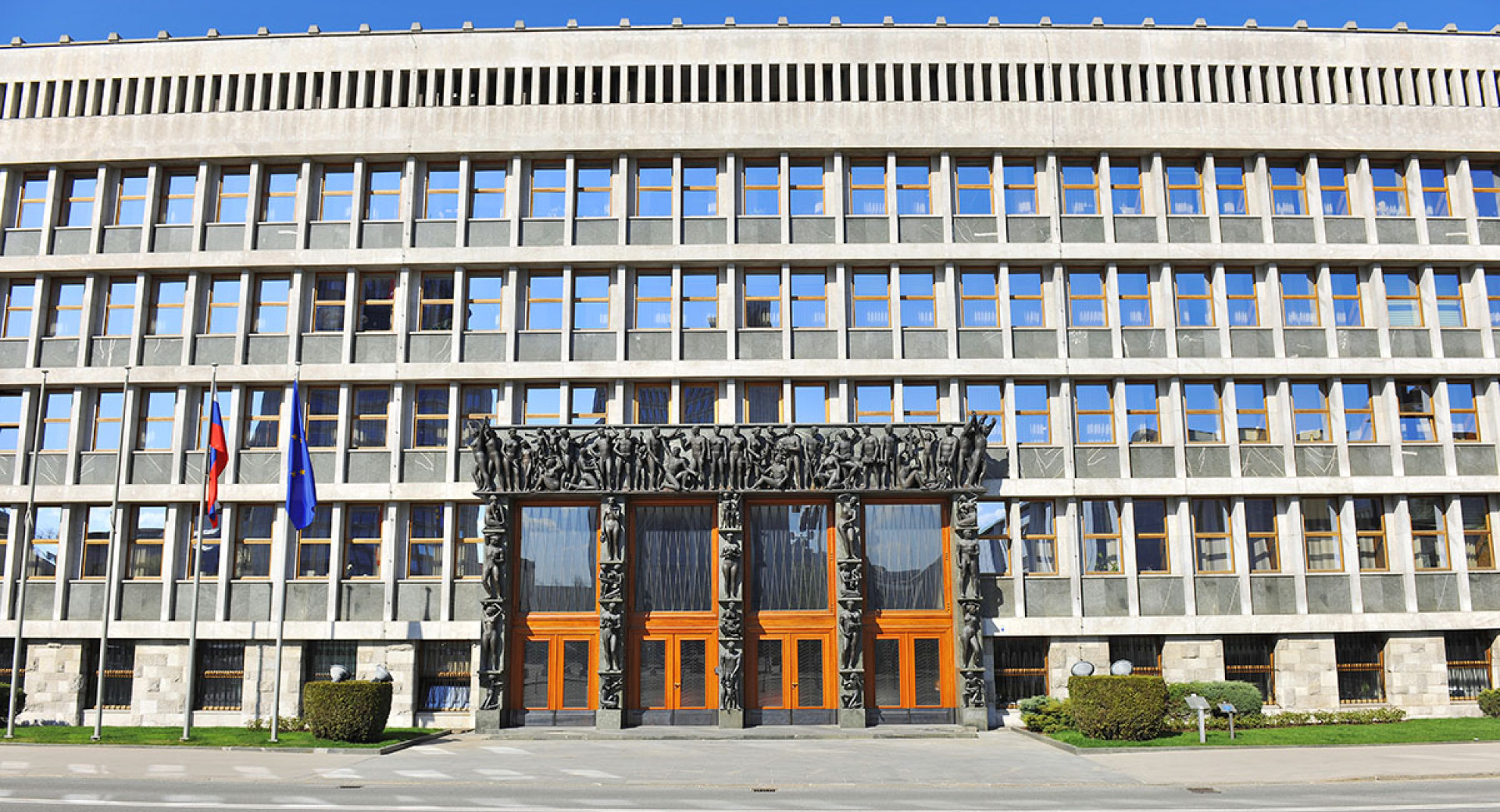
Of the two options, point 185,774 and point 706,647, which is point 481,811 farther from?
point 706,647

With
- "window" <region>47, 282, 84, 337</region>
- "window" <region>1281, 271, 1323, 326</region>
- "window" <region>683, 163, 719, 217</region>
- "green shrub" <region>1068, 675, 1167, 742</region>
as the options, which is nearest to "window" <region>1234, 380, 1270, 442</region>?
"window" <region>1281, 271, 1323, 326</region>

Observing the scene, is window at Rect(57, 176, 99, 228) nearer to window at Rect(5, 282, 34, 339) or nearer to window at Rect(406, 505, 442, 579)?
window at Rect(5, 282, 34, 339)

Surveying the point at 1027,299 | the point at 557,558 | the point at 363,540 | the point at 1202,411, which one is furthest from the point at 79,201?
the point at 1202,411

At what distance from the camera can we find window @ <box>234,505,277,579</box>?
107ft

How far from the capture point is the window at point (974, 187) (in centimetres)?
3425

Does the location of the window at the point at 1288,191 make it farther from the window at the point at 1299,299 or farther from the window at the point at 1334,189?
the window at the point at 1299,299

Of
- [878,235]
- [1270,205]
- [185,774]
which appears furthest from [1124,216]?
[185,774]

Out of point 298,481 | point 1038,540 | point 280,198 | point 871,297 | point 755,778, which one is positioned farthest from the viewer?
point 280,198

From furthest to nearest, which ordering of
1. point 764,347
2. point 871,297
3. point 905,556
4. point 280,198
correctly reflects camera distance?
point 280,198 < point 871,297 < point 764,347 < point 905,556

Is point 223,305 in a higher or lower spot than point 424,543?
higher

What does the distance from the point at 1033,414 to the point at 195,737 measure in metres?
23.9

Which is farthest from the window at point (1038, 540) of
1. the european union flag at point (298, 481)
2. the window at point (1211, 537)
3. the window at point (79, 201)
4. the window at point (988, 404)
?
the window at point (79, 201)

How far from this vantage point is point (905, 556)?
31438 millimetres

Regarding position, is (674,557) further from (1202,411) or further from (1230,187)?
(1230,187)
